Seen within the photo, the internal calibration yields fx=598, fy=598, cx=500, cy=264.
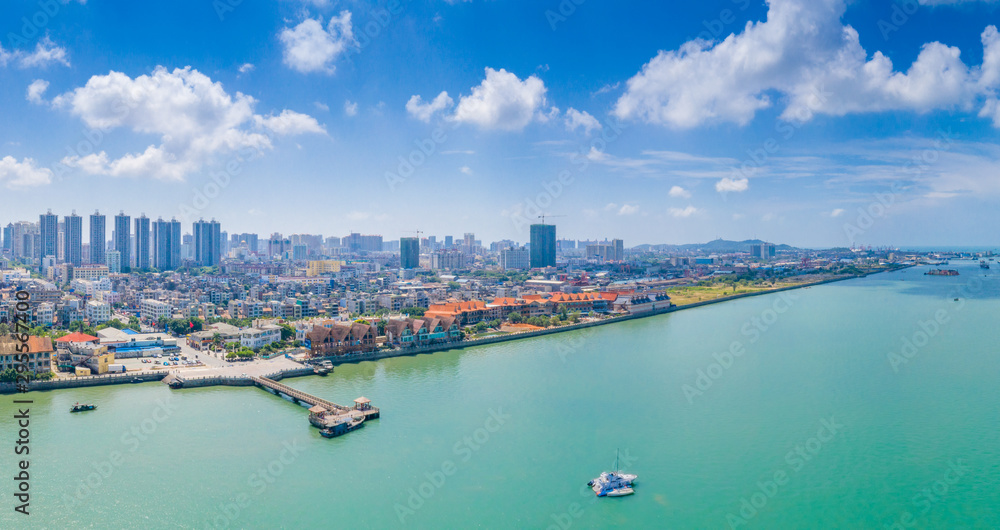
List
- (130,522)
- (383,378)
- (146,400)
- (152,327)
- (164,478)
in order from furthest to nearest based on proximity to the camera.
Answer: (152,327)
(383,378)
(146,400)
(164,478)
(130,522)

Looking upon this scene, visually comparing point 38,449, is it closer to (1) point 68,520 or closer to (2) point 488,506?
(1) point 68,520

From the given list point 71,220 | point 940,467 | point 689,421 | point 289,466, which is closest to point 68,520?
point 289,466

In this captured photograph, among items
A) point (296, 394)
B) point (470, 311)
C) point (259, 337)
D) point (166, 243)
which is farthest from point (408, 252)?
point (296, 394)

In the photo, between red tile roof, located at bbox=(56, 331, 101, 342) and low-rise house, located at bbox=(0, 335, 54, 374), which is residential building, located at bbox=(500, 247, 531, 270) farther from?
low-rise house, located at bbox=(0, 335, 54, 374)
